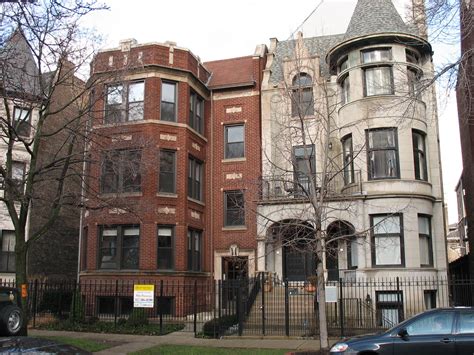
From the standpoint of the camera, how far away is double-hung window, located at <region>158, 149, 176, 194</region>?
2294 centimetres

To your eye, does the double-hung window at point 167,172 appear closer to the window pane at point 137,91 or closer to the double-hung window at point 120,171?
the double-hung window at point 120,171

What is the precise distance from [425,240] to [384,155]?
386cm

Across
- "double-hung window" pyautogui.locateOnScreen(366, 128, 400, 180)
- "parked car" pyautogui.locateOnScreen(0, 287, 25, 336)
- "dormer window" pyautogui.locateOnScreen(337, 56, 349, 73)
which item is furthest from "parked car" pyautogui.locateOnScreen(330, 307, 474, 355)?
"dormer window" pyautogui.locateOnScreen(337, 56, 349, 73)

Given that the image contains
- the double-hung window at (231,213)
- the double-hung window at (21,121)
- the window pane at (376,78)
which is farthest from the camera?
the double-hung window at (231,213)

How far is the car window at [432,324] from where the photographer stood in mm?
9695

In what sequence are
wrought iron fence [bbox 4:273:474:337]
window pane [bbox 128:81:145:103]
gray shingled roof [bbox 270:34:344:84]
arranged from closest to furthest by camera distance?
wrought iron fence [bbox 4:273:474:337]
window pane [bbox 128:81:145:103]
gray shingled roof [bbox 270:34:344:84]

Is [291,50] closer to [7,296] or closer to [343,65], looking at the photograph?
[343,65]

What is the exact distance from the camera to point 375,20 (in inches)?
882

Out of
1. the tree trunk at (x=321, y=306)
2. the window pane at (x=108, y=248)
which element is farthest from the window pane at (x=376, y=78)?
Result: the window pane at (x=108, y=248)

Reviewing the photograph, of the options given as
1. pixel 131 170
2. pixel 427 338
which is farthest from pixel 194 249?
pixel 427 338

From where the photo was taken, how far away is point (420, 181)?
69.2 feet

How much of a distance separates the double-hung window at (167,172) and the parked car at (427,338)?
1418 cm

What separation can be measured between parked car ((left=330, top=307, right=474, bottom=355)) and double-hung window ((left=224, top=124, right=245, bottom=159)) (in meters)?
16.6

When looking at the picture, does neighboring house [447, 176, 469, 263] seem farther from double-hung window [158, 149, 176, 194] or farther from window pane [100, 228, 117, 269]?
window pane [100, 228, 117, 269]
